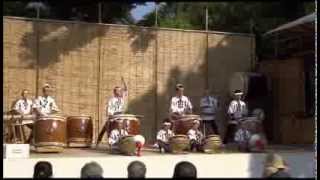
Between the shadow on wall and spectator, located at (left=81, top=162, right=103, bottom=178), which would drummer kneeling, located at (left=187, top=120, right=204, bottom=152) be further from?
spectator, located at (left=81, top=162, right=103, bottom=178)

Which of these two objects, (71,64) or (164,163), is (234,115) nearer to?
(71,64)

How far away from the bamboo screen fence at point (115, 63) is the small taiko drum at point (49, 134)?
2417mm

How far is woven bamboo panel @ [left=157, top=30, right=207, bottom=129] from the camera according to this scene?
48.5 ft

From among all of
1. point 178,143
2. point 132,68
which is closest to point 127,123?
point 178,143

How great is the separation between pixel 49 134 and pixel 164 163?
1960 millimetres

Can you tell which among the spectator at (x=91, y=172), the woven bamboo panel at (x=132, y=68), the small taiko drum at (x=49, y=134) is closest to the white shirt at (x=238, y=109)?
the woven bamboo panel at (x=132, y=68)

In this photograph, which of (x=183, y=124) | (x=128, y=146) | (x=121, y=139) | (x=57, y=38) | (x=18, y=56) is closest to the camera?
(x=128, y=146)

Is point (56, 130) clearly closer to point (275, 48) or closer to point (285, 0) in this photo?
point (275, 48)

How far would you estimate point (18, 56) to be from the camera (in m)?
13.5

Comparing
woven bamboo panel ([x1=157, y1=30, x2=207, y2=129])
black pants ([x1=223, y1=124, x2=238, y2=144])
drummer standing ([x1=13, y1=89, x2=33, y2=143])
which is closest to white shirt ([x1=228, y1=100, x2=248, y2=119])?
black pants ([x1=223, y1=124, x2=238, y2=144])

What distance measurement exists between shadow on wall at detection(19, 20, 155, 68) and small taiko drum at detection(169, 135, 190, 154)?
387cm

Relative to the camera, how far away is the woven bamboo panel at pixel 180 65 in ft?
48.5

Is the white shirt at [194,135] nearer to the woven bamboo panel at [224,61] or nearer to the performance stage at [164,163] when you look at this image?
the performance stage at [164,163]

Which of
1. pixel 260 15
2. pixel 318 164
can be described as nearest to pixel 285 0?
pixel 260 15
